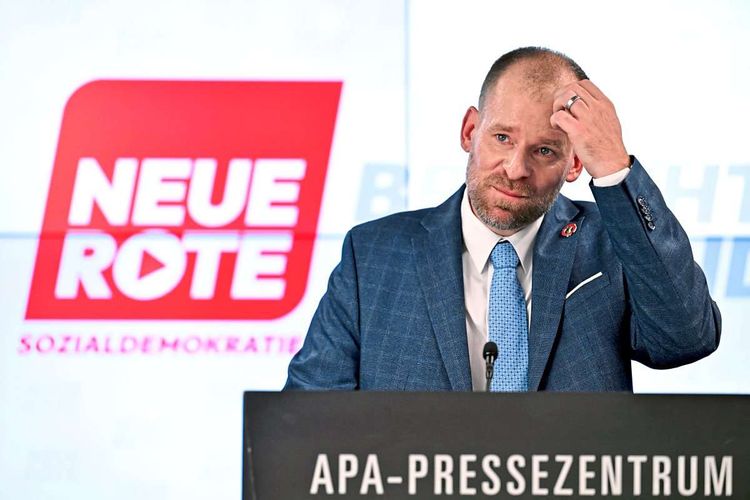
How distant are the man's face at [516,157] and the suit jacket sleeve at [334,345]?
315 millimetres

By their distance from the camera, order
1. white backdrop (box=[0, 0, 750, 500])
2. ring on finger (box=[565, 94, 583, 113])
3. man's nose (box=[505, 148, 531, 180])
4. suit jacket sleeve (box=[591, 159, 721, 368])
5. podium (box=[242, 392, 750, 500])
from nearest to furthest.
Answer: podium (box=[242, 392, 750, 500]) → suit jacket sleeve (box=[591, 159, 721, 368]) → ring on finger (box=[565, 94, 583, 113]) → man's nose (box=[505, 148, 531, 180]) → white backdrop (box=[0, 0, 750, 500])

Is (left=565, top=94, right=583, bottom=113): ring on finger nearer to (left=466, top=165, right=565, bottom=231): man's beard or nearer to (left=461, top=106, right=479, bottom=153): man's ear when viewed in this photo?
(left=466, top=165, right=565, bottom=231): man's beard

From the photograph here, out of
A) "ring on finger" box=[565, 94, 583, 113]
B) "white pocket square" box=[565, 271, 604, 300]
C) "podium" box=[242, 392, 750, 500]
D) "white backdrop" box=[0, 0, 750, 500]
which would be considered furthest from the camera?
"white backdrop" box=[0, 0, 750, 500]

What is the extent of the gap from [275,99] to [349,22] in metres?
0.40

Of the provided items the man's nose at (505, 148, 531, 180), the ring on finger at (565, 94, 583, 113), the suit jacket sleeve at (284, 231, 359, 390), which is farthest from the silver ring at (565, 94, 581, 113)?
the suit jacket sleeve at (284, 231, 359, 390)

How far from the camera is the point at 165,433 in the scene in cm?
394

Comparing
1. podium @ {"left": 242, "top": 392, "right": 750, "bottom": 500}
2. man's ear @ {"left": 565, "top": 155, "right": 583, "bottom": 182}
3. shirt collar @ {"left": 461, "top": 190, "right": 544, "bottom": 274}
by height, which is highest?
man's ear @ {"left": 565, "top": 155, "right": 583, "bottom": 182}

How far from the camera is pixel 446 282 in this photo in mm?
2070

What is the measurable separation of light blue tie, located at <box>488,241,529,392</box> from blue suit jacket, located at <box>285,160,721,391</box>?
0.02m

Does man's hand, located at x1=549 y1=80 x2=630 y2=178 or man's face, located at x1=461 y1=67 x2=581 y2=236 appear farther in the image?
man's face, located at x1=461 y1=67 x2=581 y2=236

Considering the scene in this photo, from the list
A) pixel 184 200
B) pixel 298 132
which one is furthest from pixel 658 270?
pixel 184 200

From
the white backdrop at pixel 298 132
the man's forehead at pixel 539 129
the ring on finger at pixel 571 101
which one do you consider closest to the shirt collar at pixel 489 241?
the man's forehead at pixel 539 129

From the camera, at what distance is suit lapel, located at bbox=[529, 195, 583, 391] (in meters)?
1.99

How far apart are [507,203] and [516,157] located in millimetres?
103
